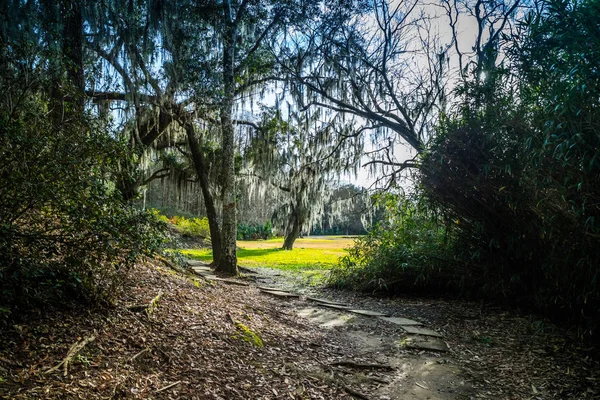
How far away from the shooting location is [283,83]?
956cm

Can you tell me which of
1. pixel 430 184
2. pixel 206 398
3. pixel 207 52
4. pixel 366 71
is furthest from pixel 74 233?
pixel 366 71

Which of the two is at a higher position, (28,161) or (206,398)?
(28,161)

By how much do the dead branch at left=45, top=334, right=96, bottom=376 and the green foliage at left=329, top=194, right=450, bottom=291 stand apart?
491 centimetres

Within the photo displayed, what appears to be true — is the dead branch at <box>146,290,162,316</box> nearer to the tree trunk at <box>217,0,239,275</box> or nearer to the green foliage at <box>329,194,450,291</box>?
the tree trunk at <box>217,0,239,275</box>

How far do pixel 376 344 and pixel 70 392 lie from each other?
316 cm

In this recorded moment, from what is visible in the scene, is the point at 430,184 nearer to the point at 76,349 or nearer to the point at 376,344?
the point at 376,344

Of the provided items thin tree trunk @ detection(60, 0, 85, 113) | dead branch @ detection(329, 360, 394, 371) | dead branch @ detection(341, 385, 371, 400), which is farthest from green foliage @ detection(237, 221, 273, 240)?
dead branch @ detection(341, 385, 371, 400)

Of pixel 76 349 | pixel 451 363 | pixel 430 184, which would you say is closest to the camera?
pixel 76 349

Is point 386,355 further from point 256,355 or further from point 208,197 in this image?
point 208,197


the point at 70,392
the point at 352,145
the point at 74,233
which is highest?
the point at 352,145

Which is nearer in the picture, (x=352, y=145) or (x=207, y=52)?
(x=207, y=52)

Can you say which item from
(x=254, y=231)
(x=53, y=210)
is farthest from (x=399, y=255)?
(x=254, y=231)

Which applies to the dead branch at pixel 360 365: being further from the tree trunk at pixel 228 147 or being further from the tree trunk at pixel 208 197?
the tree trunk at pixel 208 197

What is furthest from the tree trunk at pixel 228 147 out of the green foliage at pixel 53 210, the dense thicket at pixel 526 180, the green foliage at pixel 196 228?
the green foliage at pixel 196 228
